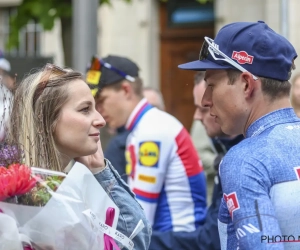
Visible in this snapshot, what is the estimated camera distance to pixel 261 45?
266 cm

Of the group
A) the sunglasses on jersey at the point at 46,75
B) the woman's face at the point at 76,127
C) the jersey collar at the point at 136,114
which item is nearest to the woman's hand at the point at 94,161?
the woman's face at the point at 76,127

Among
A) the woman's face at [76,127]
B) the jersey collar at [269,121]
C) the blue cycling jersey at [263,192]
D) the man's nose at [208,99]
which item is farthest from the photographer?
the woman's face at [76,127]

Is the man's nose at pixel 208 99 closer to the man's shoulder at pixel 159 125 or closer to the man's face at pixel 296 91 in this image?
the man's shoulder at pixel 159 125

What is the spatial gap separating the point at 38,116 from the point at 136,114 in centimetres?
224

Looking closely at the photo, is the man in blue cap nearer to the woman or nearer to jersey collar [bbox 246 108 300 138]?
jersey collar [bbox 246 108 300 138]

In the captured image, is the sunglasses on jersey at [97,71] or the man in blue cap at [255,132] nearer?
the man in blue cap at [255,132]

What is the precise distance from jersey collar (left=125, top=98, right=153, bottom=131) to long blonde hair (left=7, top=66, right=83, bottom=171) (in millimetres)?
2035

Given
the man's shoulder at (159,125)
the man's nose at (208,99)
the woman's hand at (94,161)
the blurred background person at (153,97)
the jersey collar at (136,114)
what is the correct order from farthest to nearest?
the blurred background person at (153,97) → the jersey collar at (136,114) → the man's shoulder at (159,125) → the woman's hand at (94,161) → the man's nose at (208,99)

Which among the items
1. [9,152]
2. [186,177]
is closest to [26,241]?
[9,152]

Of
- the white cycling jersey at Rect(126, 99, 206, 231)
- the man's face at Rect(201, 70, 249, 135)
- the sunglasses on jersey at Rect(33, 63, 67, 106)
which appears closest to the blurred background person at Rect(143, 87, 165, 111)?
the white cycling jersey at Rect(126, 99, 206, 231)

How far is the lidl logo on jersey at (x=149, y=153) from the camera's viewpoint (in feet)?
15.7

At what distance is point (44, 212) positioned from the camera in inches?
96.6

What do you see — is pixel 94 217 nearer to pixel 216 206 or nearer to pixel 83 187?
pixel 83 187

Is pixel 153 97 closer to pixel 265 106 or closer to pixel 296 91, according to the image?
pixel 296 91
